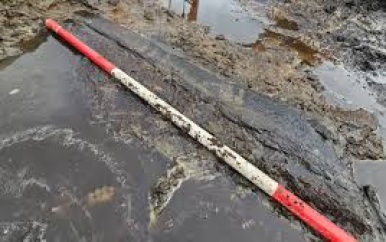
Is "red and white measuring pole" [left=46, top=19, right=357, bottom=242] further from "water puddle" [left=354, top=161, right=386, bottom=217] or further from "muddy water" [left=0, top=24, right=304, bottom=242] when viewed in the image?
"water puddle" [left=354, top=161, right=386, bottom=217]

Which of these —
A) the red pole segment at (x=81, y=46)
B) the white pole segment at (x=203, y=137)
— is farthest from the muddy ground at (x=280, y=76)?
the red pole segment at (x=81, y=46)

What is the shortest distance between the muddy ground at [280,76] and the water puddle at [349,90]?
0.44 feet

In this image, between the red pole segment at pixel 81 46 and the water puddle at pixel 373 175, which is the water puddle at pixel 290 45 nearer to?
the water puddle at pixel 373 175

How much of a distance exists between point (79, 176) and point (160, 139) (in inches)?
A: 33.3

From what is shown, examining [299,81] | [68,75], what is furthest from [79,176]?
[299,81]

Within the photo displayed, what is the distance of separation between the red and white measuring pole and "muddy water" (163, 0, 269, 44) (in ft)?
6.93

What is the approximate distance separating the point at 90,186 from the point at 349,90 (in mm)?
3662

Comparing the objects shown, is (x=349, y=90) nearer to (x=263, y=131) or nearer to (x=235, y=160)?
(x=263, y=131)

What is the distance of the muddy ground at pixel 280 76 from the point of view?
376cm

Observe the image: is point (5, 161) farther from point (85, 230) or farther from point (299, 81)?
point (299, 81)

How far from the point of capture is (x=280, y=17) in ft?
22.7

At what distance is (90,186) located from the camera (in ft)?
11.4

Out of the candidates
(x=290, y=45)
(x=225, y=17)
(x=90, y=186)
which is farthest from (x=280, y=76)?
(x=90, y=186)

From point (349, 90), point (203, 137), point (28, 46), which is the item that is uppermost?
point (203, 137)
